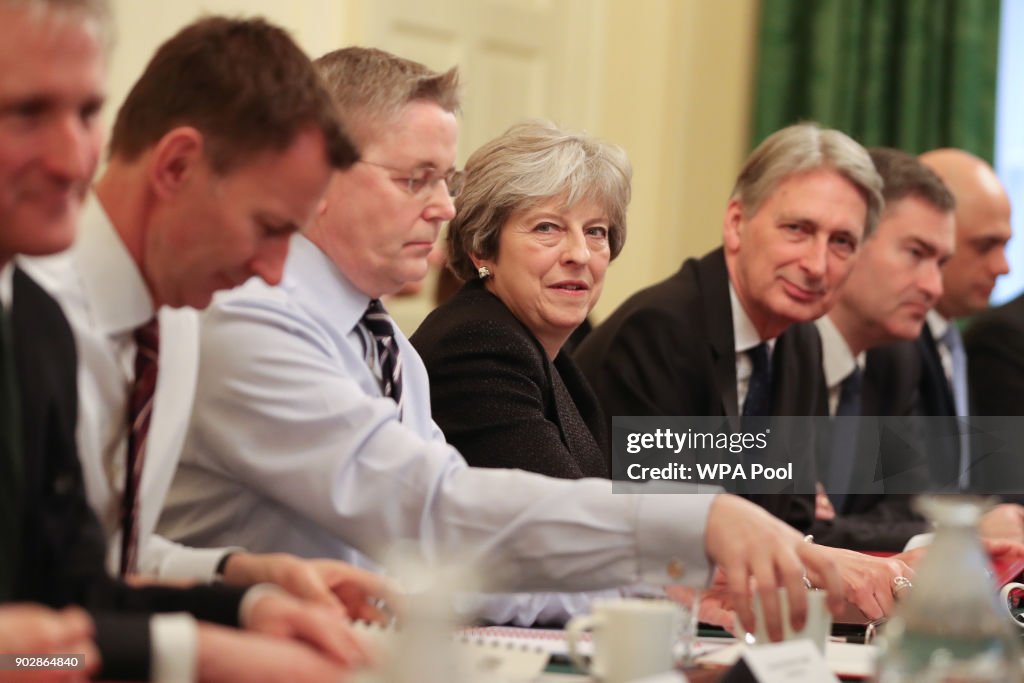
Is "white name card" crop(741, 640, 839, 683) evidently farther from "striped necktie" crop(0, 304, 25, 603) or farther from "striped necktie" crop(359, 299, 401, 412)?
"striped necktie" crop(359, 299, 401, 412)

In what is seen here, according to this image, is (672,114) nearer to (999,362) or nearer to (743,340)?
(999,362)

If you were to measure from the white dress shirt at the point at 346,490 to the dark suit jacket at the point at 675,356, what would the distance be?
3.85 ft

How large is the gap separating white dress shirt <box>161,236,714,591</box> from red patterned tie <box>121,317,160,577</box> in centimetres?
21

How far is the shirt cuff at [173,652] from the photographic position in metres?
1.15

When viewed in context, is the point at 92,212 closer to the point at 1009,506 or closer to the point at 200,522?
the point at 200,522

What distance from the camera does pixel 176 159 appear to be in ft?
4.94

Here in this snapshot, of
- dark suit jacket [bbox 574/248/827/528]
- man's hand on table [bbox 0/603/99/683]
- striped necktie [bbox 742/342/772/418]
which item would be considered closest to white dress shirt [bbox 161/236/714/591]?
man's hand on table [bbox 0/603/99/683]

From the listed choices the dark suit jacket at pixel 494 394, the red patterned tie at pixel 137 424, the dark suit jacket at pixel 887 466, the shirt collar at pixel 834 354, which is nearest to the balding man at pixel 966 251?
the dark suit jacket at pixel 887 466

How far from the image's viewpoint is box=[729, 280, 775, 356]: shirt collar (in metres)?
3.26

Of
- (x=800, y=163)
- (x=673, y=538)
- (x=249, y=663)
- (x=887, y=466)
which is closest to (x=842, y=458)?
(x=887, y=466)

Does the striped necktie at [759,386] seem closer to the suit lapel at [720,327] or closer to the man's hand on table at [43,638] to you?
the suit lapel at [720,327]

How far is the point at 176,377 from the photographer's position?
163 cm

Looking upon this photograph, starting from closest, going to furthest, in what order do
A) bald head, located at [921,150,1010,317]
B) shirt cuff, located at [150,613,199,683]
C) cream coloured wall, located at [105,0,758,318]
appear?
shirt cuff, located at [150,613,199,683], bald head, located at [921,150,1010,317], cream coloured wall, located at [105,0,758,318]

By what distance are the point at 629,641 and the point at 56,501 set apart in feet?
1.79
